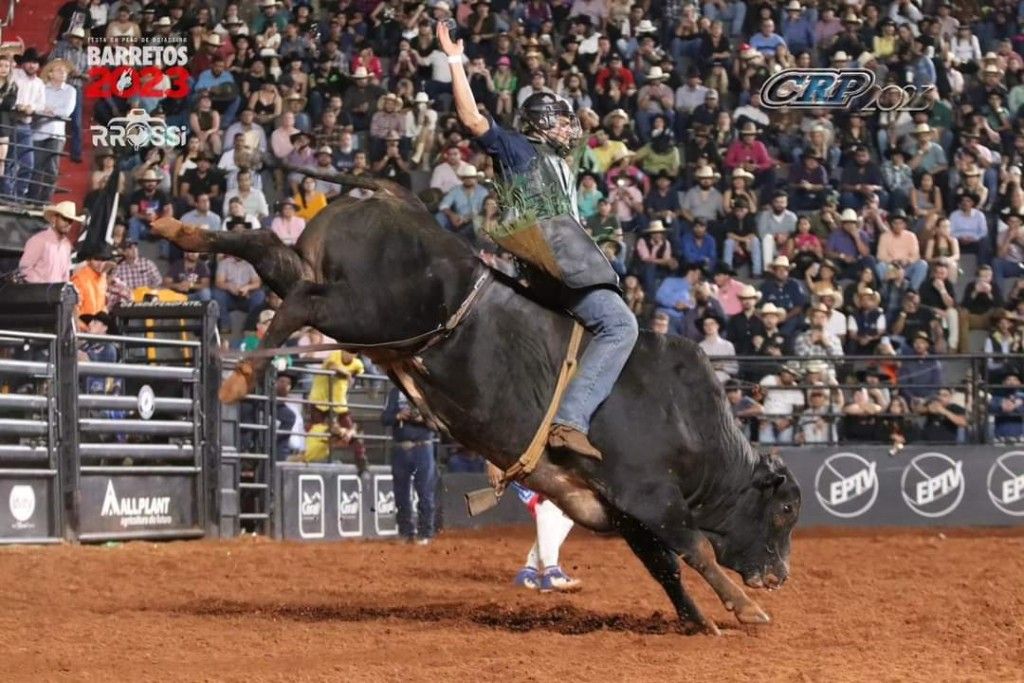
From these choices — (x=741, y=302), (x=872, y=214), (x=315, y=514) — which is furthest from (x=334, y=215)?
(x=872, y=214)

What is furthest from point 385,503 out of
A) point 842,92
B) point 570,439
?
point 570,439

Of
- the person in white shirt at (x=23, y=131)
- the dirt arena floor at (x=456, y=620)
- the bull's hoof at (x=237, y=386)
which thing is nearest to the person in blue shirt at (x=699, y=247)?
the dirt arena floor at (x=456, y=620)

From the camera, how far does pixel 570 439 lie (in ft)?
25.1

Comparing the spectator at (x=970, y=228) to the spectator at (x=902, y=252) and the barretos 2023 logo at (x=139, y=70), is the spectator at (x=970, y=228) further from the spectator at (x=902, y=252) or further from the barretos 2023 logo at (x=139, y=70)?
the barretos 2023 logo at (x=139, y=70)

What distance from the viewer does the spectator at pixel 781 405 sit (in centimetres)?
1739

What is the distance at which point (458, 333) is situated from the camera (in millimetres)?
7691

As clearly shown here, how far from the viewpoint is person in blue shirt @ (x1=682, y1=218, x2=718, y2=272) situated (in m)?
19.4

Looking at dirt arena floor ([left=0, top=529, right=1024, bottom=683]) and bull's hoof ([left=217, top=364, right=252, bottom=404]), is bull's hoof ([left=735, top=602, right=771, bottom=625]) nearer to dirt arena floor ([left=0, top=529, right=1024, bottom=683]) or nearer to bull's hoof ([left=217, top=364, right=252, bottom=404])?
Result: dirt arena floor ([left=0, top=529, right=1024, bottom=683])

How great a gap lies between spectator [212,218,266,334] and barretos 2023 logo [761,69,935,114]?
753 centimetres

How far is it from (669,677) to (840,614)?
8.83ft

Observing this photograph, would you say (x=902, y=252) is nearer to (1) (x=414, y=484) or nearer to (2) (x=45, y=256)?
(1) (x=414, y=484)

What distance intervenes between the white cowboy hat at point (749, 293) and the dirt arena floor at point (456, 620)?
5606mm

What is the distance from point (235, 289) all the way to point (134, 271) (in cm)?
174

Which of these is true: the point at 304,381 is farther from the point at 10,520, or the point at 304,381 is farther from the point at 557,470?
the point at 557,470
